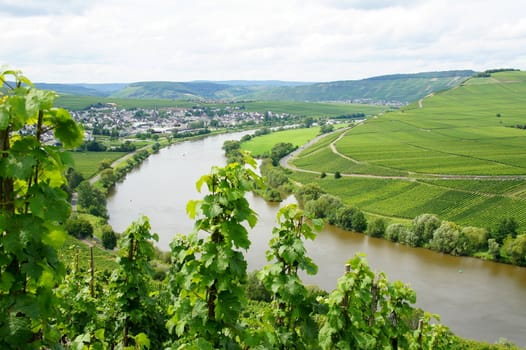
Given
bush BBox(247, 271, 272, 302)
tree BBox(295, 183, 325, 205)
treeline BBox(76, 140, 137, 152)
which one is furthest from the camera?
treeline BBox(76, 140, 137, 152)

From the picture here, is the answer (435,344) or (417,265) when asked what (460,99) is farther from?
(435,344)

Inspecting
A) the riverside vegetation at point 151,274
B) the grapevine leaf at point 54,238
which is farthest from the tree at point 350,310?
the grapevine leaf at point 54,238

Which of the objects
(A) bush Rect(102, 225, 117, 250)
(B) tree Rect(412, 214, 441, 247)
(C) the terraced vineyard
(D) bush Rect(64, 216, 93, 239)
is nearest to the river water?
(B) tree Rect(412, 214, 441, 247)

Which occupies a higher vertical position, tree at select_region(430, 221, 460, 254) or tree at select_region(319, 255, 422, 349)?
tree at select_region(319, 255, 422, 349)

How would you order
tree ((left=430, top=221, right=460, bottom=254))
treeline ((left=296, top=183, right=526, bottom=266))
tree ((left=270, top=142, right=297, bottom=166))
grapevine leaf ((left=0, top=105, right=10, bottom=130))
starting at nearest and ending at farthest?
grapevine leaf ((left=0, top=105, right=10, bottom=130)) → treeline ((left=296, top=183, right=526, bottom=266)) → tree ((left=430, top=221, right=460, bottom=254)) → tree ((left=270, top=142, right=297, bottom=166))

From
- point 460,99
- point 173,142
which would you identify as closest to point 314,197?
point 173,142

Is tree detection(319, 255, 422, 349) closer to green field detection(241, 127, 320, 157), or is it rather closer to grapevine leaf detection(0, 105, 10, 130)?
grapevine leaf detection(0, 105, 10, 130)

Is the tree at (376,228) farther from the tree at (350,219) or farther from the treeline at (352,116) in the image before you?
the treeline at (352,116)
